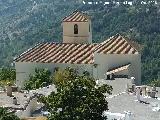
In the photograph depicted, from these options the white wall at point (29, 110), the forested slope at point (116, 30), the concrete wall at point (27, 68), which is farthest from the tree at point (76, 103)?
the forested slope at point (116, 30)

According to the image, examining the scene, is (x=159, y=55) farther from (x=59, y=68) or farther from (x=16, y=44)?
(x=59, y=68)

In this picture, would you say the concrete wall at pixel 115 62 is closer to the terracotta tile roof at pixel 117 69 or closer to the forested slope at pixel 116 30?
the terracotta tile roof at pixel 117 69

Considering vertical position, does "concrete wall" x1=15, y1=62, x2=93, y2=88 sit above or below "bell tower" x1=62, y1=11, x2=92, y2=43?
below

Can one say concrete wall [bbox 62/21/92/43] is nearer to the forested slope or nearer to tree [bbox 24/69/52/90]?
tree [bbox 24/69/52/90]

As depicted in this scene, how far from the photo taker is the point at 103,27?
540 feet

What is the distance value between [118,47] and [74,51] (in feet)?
15.6

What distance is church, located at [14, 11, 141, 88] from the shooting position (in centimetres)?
→ 4700

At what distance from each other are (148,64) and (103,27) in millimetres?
48208

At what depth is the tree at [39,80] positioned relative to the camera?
47.7 meters

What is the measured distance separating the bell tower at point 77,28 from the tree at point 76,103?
31.2 metres

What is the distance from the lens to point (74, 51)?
2003 inches

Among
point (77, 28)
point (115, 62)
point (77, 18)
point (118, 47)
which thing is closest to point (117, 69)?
point (115, 62)

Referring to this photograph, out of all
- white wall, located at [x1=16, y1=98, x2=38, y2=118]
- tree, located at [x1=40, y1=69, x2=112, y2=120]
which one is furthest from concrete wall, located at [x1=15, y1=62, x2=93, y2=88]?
tree, located at [x1=40, y1=69, x2=112, y2=120]

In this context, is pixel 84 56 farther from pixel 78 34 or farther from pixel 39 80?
pixel 78 34
